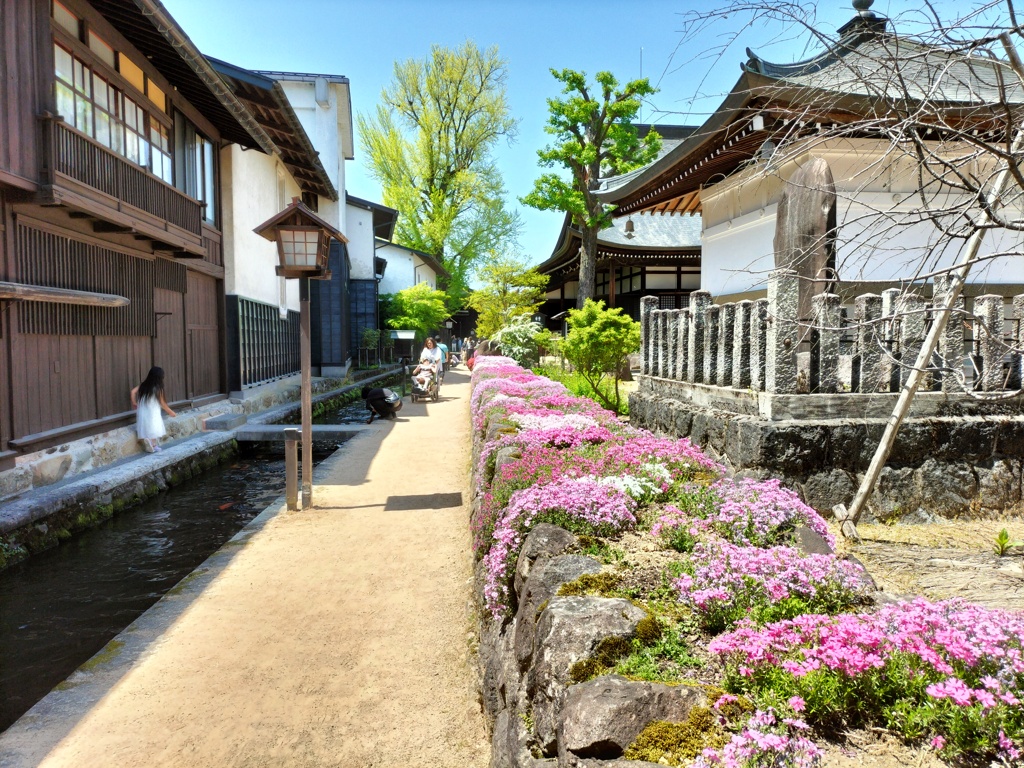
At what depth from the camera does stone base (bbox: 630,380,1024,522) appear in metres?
6.08

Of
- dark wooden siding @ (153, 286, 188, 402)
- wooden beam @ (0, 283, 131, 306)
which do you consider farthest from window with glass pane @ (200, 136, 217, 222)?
wooden beam @ (0, 283, 131, 306)

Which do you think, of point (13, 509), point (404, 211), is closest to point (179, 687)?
point (13, 509)

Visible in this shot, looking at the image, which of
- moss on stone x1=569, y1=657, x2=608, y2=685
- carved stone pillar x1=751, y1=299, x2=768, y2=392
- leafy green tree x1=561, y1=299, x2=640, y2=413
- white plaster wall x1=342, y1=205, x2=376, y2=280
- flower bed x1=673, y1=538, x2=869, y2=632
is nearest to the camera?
moss on stone x1=569, y1=657, x2=608, y2=685

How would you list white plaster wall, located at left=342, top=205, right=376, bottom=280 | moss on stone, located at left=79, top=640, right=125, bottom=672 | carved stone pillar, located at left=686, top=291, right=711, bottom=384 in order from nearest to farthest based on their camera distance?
1. moss on stone, located at left=79, top=640, right=125, bottom=672
2. carved stone pillar, located at left=686, top=291, right=711, bottom=384
3. white plaster wall, located at left=342, top=205, right=376, bottom=280

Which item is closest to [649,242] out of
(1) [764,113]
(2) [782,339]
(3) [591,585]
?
(1) [764,113]

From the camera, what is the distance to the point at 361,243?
27031mm

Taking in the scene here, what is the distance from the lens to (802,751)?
1.62 metres

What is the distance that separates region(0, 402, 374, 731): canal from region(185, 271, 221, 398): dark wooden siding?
3.71 m

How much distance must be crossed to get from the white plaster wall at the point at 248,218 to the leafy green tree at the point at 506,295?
13044 mm

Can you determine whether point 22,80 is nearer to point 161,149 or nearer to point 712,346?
point 161,149

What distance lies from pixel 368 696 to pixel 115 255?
8.61 m

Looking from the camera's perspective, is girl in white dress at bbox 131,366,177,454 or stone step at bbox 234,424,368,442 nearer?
girl in white dress at bbox 131,366,177,454

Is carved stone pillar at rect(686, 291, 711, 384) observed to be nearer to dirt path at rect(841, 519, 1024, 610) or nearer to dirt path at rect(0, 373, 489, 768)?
dirt path at rect(841, 519, 1024, 610)

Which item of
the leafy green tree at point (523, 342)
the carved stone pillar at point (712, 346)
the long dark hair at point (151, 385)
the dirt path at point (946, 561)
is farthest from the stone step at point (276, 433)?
the leafy green tree at point (523, 342)
